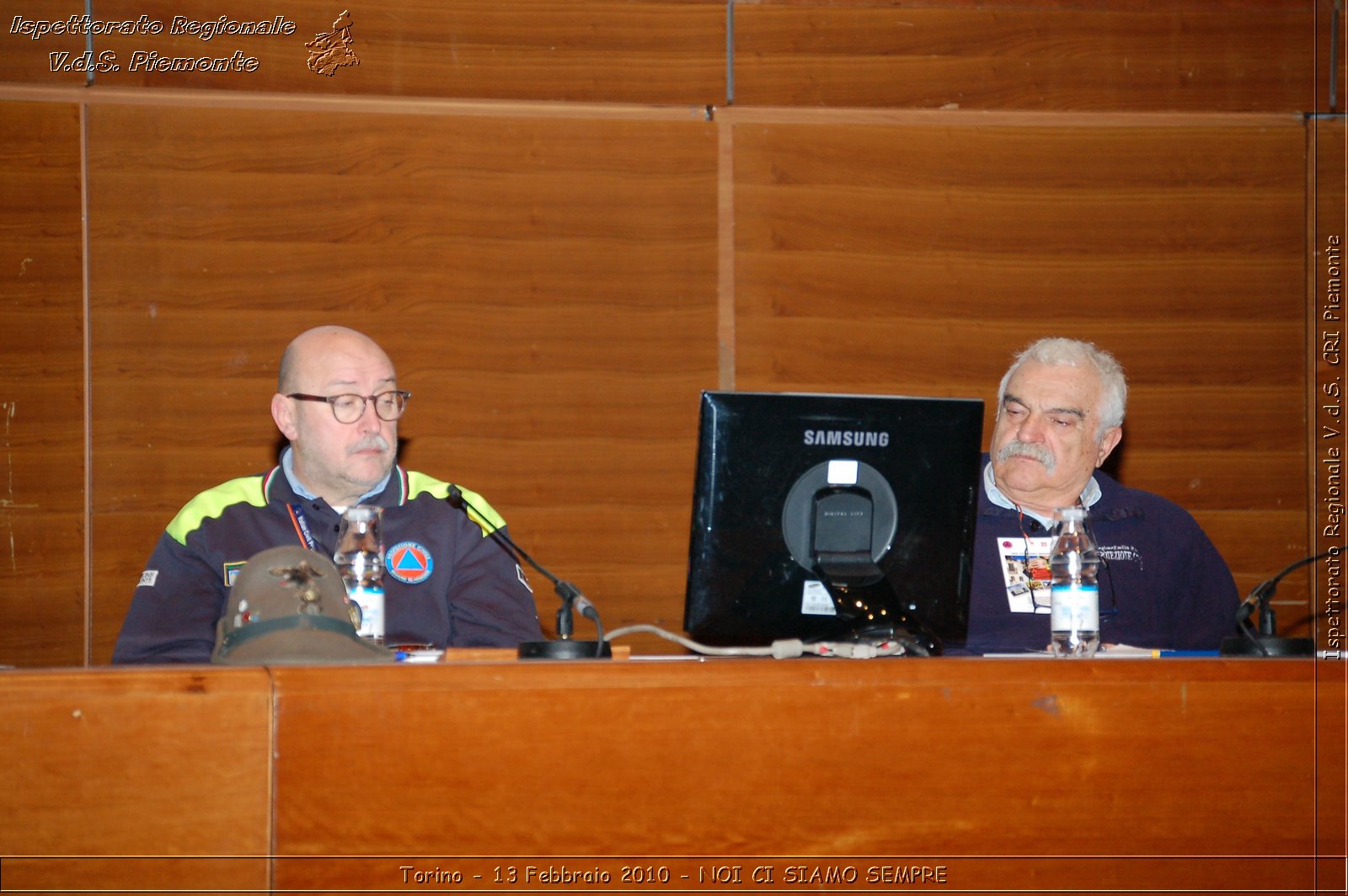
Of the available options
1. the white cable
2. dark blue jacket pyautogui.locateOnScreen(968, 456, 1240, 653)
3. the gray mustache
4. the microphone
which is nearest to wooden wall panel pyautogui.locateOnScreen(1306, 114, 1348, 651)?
dark blue jacket pyautogui.locateOnScreen(968, 456, 1240, 653)

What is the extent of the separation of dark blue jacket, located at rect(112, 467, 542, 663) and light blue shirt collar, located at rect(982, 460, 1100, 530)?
42.0 inches

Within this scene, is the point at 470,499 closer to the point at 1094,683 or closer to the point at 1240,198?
the point at 1094,683

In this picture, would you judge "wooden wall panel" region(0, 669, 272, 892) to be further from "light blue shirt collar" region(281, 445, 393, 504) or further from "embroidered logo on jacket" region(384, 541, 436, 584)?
"light blue shirt collar" region(281, 445, 393, 504)

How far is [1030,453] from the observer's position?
280cm

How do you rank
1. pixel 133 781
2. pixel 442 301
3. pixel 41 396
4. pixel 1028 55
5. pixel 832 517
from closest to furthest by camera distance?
pixel 133 781 < pixel 832 517 < pixel 41 396 < pixel 442 301 < pixel 1028 55

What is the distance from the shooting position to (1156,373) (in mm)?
3869

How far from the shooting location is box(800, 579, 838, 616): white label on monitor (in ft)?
5.90

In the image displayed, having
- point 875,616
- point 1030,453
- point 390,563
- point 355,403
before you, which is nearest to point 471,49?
point 355,403

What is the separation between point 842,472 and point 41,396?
267 centimetres

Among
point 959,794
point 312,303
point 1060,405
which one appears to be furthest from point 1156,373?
point 959,794

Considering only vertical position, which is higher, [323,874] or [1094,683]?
[1094,683]

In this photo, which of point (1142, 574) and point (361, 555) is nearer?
point (361, 555)

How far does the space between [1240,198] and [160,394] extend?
10.9 feet

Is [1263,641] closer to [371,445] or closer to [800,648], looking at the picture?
[800,648]
